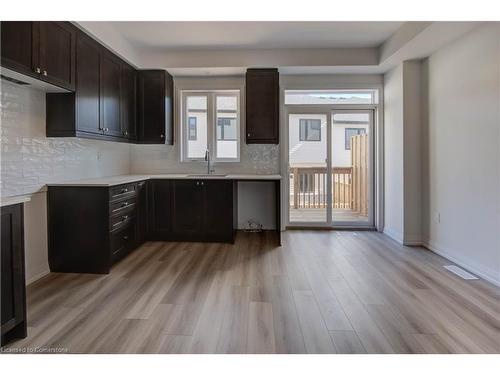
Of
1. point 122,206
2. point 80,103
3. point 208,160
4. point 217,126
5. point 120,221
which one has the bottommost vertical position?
point 120,221

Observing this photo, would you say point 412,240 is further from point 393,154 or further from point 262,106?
point 262,106

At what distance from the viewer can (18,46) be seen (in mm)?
2252

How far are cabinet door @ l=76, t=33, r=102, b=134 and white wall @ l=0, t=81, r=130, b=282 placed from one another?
0.32m

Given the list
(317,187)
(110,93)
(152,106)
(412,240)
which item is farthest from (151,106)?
(412,240)

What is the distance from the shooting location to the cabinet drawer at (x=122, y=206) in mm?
3119

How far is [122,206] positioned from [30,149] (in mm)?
1006

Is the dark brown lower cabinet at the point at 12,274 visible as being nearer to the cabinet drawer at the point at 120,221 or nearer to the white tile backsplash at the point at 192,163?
the cabinet drawer at the point at 120,221

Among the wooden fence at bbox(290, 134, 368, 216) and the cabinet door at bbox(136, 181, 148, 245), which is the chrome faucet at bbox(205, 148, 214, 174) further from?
the wooden fence at bbox(290, 134, 368, 216)

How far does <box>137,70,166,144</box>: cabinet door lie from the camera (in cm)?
438

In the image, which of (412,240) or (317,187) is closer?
(412,240)

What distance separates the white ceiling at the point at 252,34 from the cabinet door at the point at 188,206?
183 centimetres

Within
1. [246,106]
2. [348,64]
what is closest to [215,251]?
[246,106]

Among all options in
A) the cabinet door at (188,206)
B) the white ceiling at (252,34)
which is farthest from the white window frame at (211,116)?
the cabinet door at (188,206)
